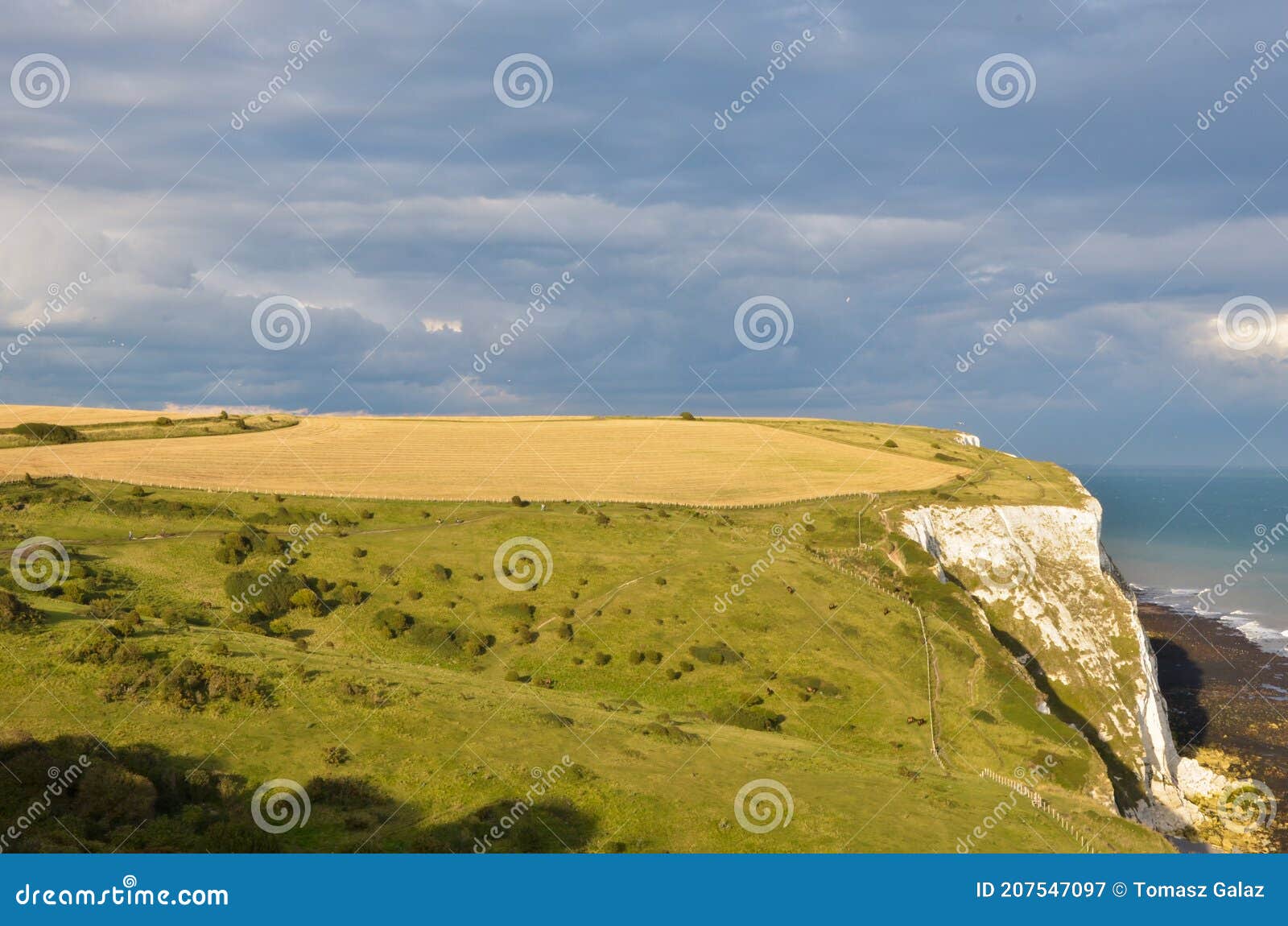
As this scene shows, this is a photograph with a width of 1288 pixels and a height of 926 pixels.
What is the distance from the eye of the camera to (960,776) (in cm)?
6588

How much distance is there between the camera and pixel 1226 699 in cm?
11925

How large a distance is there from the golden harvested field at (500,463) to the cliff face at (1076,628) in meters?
16.3

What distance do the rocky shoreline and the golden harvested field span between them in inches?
1747

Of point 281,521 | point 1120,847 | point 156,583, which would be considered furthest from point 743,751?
point 281,521

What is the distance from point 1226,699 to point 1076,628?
110 feet

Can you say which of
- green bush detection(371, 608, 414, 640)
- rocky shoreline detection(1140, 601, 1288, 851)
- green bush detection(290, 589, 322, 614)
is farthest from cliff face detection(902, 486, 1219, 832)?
green bush detection(290, 589, 322, 614)

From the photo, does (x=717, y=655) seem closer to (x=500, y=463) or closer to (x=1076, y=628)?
(x=1076, y=628)

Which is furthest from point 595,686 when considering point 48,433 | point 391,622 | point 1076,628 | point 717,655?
point 48,433

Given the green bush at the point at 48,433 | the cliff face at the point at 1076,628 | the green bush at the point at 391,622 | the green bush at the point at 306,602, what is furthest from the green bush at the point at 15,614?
the cliff face at the point at 1076,628

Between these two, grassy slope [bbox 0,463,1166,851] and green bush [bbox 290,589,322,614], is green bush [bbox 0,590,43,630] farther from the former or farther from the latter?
green bush [bbox 290,589,322,614]

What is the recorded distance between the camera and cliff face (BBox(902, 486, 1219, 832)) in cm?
9012

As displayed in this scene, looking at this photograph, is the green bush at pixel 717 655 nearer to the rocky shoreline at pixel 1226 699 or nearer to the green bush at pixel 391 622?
the green bush at pixel 391 622

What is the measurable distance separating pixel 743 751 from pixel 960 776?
720 inches

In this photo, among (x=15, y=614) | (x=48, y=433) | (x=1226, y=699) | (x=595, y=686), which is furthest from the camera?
(x=1226, y=699)
